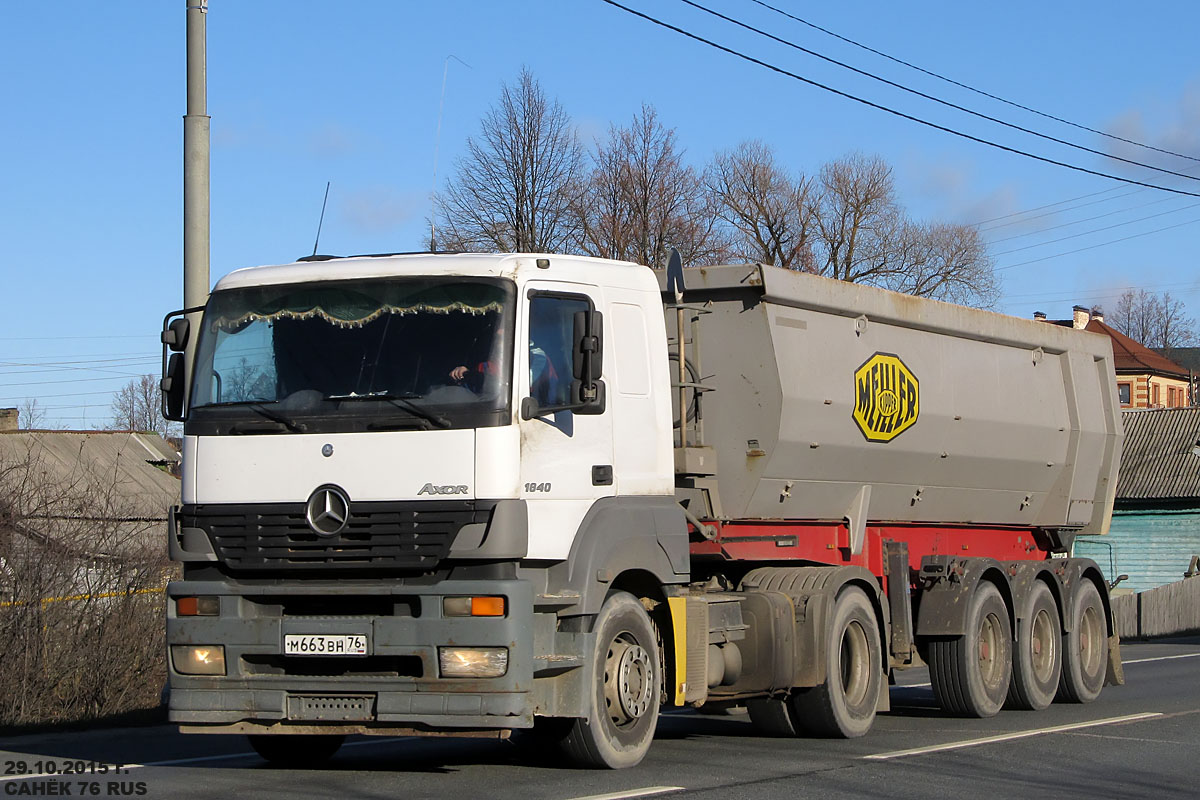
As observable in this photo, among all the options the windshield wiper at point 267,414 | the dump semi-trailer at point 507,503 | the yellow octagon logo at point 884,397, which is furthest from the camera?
the yellow octagon logo at point 884,397

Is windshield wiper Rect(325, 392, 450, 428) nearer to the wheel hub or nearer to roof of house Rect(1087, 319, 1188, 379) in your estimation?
the wheel hub

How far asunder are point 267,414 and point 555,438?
1.66m

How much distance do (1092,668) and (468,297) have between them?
9257mm

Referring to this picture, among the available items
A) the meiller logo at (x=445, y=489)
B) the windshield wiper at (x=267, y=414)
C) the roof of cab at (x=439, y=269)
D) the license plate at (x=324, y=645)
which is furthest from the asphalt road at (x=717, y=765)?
the roof of cab at (x=439, y=269)

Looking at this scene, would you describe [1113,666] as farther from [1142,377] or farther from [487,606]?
[1142,377]

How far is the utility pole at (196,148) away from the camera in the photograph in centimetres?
1231

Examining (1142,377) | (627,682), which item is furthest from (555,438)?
(1142,377)

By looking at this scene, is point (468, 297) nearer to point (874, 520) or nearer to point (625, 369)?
point (625, 369)

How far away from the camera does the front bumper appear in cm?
835

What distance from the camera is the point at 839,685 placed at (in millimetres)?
11570

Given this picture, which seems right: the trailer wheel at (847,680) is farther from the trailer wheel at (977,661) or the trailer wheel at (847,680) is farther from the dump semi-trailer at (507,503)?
the trailer wheel at (977,661)

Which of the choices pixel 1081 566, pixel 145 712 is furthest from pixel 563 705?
pixel 1081 566

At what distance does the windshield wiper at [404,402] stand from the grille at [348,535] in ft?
1.47

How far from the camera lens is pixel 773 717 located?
1191 centimetres
